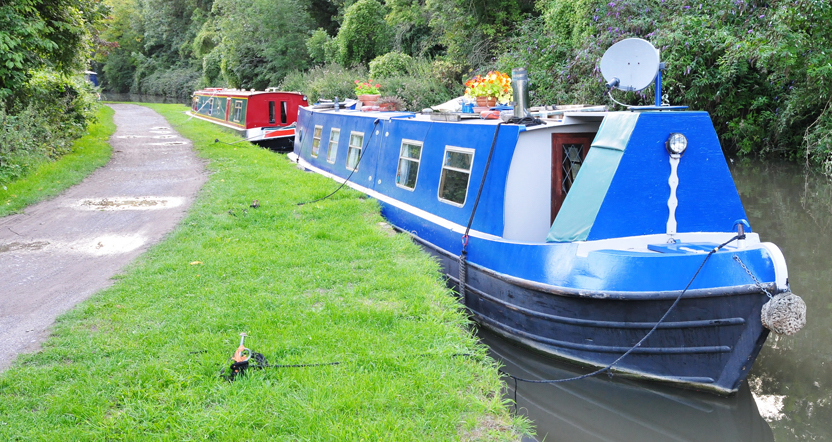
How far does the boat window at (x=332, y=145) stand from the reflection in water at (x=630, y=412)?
21.8 feet

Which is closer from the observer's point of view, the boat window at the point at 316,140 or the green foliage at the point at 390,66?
the boat window at the point at 316,140

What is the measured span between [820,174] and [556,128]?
30.0ft

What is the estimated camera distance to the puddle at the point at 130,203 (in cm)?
917

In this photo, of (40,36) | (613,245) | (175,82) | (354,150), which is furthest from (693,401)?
(175,82)

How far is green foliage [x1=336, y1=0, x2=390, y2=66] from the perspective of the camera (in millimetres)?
25547

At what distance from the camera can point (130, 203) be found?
9539mm

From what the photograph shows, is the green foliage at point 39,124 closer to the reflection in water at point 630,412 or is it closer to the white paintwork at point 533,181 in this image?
the white paintwork at point 533,181

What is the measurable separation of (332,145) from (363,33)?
53.0 ft

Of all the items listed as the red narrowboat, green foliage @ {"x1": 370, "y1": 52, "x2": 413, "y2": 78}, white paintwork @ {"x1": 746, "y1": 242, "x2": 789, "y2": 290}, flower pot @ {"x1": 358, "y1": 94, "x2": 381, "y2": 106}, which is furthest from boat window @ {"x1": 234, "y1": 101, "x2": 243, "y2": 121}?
white paintwork @ {"x1": 746, "y1": 242, "x2": 789, "y2": 290}

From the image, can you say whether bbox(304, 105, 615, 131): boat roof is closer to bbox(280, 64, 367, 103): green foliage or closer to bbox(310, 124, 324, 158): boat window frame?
bbox(310, 124, 324, 158): boat window frame

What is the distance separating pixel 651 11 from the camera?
1354 centimetres

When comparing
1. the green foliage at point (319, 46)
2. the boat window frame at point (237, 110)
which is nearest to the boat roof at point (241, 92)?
the boat window frame at point (237, 110)

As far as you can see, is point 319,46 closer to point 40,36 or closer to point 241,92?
point 241,92

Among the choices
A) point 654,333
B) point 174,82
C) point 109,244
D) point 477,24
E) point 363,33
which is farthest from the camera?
point 174,82
